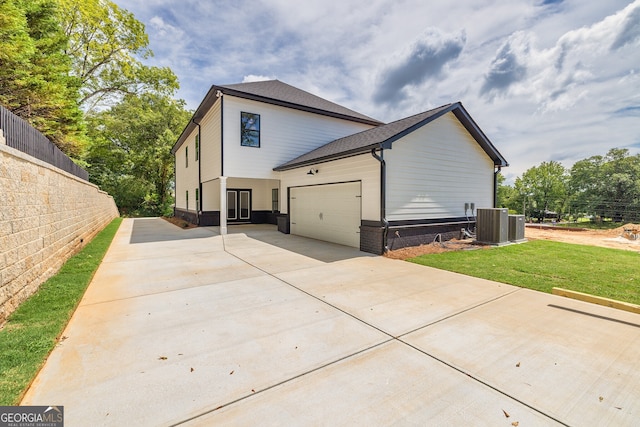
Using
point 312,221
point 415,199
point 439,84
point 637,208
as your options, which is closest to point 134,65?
point 312,221

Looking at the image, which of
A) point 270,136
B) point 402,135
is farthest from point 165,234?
point 402,135

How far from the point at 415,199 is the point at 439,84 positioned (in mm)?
8455

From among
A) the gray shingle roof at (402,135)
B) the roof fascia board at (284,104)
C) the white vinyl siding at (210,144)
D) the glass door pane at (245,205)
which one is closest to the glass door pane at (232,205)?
the glass door pane at (245,205)

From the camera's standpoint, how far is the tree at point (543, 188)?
32456 millimetres

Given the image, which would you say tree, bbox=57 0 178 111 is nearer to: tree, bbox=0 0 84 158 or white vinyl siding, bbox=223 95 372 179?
tree, bbox=0 0 84 158

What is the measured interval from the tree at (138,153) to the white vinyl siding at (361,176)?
21.4 meters

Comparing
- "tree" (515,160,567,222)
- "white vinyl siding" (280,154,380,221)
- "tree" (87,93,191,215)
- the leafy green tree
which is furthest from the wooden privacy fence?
"tree" (515,160,567,222)

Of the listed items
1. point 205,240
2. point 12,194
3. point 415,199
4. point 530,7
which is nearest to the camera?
point 12,194

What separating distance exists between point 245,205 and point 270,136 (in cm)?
621

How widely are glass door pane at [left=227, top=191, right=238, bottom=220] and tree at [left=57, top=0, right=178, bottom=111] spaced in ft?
35.0

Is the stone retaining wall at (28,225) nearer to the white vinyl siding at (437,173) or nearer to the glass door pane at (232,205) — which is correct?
the white vinyl siding at (437,173)

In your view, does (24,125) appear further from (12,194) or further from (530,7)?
(530,7)

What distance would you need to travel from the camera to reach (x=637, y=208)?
2605 centimetres
